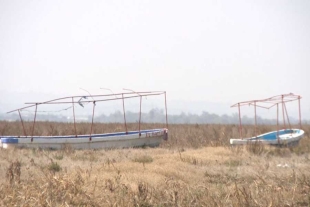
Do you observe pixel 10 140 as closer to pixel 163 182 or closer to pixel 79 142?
pixel 79 142

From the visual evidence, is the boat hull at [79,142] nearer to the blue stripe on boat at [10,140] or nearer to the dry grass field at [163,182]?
the blue stripe on boat at [10,140]

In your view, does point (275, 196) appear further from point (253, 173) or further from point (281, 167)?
point (281, 167)

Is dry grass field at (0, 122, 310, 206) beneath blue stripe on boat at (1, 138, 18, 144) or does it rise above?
beneath

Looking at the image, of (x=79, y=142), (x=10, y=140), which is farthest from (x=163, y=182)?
(x=10, y=140)

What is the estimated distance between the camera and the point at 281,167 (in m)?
10.9

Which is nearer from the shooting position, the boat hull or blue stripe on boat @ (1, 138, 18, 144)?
blue stripe on boat @ (1, 138, 18, 144)

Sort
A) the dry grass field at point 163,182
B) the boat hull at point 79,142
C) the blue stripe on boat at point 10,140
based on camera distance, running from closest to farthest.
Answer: the dry grass field at point 163,182 → the blue stripe on boat at point 10,140 → the boat hull at point 79,142

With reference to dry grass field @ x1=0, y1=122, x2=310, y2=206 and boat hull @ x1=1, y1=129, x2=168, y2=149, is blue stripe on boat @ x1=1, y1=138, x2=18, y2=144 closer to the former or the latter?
boat hull @ x1=1, y1=129, x2=168, y2=149

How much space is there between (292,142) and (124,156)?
7.05m

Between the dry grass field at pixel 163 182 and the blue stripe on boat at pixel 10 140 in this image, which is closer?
the dry grass field at pixel 163 182

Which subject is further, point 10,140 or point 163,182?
point 10,140

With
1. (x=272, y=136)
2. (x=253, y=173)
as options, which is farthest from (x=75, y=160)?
(x=272, y=136)

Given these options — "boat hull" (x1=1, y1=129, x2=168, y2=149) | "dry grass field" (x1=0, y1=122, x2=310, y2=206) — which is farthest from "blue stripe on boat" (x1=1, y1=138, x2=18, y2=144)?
"dry grass field" (x1=0, y1=122, x2=310, y2=206)

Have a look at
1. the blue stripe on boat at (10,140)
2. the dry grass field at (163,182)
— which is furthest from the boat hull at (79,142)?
the dry grass field at (163,182)
